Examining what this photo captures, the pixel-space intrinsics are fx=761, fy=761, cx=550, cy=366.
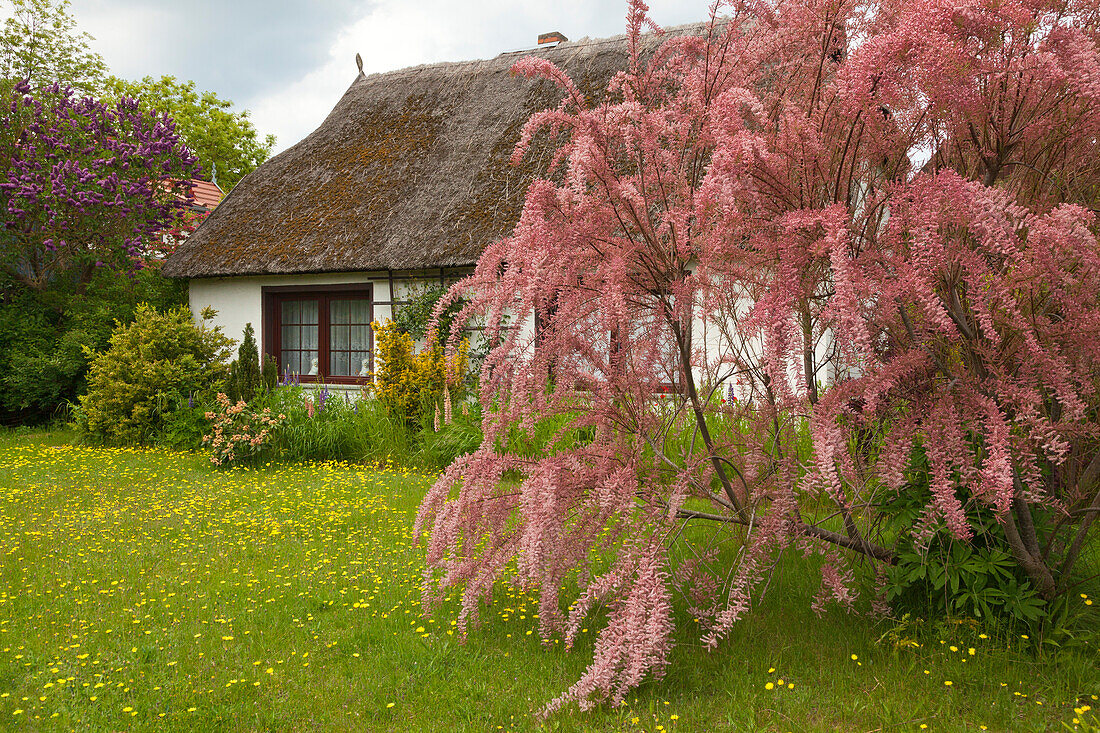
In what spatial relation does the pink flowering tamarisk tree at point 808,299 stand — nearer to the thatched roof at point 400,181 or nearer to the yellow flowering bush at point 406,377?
the yellow flowering bush at point 406,377

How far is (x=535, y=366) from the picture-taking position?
2.94 m

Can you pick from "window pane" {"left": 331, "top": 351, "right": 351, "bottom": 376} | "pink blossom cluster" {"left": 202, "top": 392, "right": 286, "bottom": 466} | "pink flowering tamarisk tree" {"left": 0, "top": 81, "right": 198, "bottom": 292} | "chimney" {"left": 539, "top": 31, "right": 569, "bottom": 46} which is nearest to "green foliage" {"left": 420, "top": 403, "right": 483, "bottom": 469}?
"pink blossom cluster" {"left": 202, "top": 392, "right": 286, "bottom": 466}

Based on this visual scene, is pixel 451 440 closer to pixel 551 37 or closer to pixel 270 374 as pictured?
pixel 270 374

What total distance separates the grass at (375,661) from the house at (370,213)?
18.2ft

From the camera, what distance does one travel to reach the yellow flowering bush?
8195 millimetres

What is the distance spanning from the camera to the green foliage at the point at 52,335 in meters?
10.3

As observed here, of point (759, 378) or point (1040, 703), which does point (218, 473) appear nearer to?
point (759, 378)

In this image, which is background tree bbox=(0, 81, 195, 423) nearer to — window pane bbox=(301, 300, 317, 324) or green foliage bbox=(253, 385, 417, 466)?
window pane bbox=(301, 300, 317, 324)

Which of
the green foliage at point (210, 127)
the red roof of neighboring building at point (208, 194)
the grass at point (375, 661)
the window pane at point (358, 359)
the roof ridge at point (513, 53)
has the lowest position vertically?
the grass at point (375, 661)

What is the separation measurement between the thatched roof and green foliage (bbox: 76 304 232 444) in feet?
5.81

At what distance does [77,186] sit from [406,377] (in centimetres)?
642

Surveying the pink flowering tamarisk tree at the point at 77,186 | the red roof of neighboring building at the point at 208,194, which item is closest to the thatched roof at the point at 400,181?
the pink flowering tamarisk tree at the point at 77,186

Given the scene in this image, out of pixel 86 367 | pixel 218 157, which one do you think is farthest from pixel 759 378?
pixel 218 157

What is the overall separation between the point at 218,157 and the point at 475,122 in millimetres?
16691
